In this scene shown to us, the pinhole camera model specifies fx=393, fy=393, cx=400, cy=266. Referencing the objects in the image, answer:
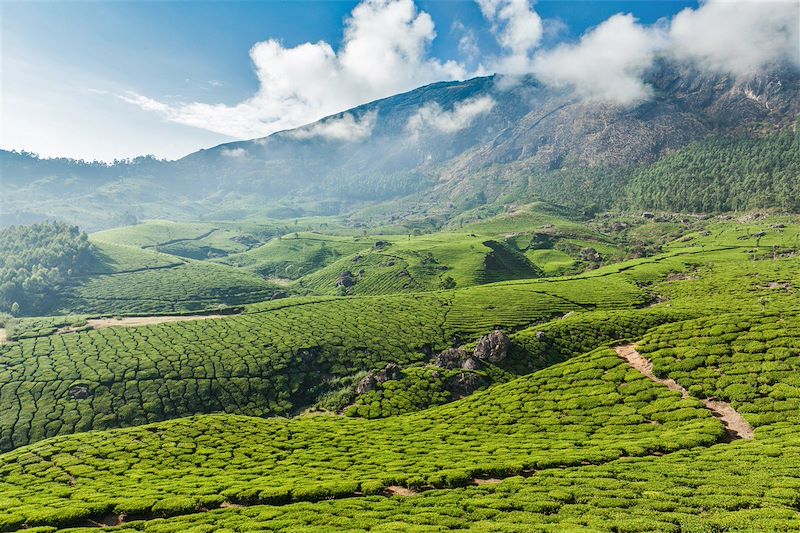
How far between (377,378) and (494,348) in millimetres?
34184

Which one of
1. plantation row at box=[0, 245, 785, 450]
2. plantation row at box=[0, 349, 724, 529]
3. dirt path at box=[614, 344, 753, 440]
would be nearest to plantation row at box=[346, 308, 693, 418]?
plantation row at box=[0, 349, 724, 529]

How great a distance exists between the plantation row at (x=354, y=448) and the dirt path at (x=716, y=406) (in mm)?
2062

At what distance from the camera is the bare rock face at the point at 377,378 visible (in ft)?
352

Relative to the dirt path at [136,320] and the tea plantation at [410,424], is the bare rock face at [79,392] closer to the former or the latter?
the tea plantation at [410,424]

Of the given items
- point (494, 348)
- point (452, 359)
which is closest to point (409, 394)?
point (452, 359)

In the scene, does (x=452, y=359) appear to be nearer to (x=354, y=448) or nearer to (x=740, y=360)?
(x=354, y=448)

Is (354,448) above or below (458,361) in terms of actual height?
below

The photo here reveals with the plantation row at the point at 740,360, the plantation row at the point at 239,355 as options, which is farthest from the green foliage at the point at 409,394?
Result: the plantation row at the point at 740,360

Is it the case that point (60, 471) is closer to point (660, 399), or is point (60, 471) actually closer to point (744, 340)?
point (660, 399)

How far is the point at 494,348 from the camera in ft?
367

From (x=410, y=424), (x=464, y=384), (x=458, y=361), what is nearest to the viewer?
(x=410, y=424)

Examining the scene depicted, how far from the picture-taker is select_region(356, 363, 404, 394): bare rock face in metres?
107

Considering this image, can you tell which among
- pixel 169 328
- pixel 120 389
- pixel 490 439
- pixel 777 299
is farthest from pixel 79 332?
pixel 777 299

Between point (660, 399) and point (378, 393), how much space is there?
2501 inches
